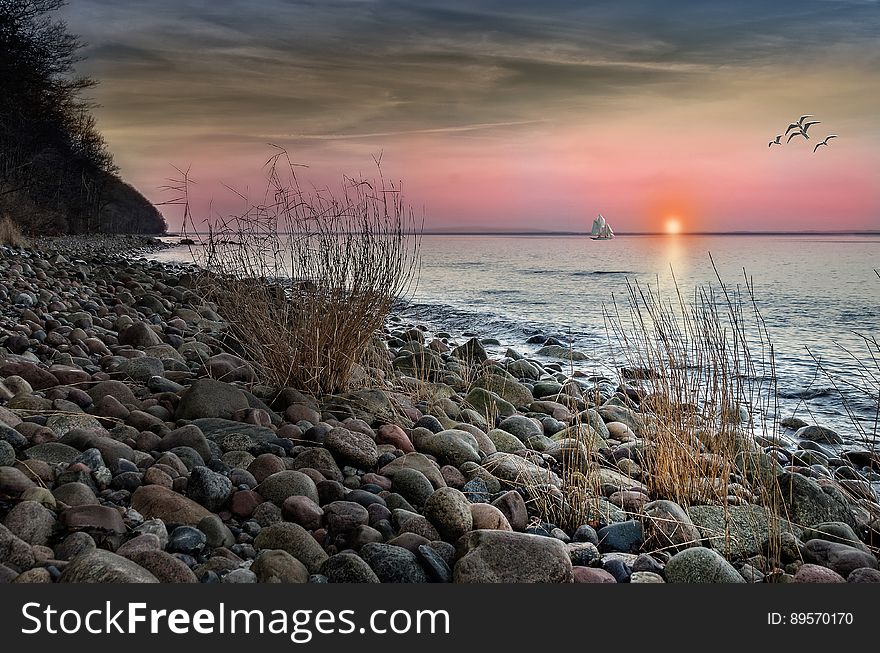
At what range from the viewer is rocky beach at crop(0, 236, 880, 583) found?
266 centimetres

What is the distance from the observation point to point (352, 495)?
10.7 feet

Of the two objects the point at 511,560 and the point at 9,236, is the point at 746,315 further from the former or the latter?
the point at 9,236

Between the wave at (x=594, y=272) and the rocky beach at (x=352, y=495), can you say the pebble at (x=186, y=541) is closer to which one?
the rocky beach at (x=352, y=495)

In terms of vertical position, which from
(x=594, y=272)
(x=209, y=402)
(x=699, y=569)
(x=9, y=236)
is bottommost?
(x=699, y=569)

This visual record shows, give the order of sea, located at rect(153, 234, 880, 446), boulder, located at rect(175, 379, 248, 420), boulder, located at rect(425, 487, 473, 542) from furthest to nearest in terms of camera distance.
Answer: sea, located at rect(153, 234, 880, 446)
boulder, located at rect(175, 379, 248, 420)
boulder, located at rect(425, 487, 473, 542)

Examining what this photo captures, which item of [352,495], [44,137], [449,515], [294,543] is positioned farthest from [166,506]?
[44,137]

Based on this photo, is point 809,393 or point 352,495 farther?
point 809,393

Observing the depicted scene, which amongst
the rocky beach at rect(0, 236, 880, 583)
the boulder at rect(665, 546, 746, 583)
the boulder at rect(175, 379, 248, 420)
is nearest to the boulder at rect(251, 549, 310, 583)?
the rocky beach at rect(0, 236, 880, 583)

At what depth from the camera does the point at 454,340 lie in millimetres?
10969

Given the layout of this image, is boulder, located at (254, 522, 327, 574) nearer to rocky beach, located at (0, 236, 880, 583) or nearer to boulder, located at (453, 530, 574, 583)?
rocky beach, located at (0, 236, 880, 583)

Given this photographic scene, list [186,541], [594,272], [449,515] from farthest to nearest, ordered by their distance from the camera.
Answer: [594,272], [449,515], [186,541]

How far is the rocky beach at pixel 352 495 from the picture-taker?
2.66 metres

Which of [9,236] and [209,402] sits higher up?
[9,236]

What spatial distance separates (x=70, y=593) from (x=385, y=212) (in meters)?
3.36
